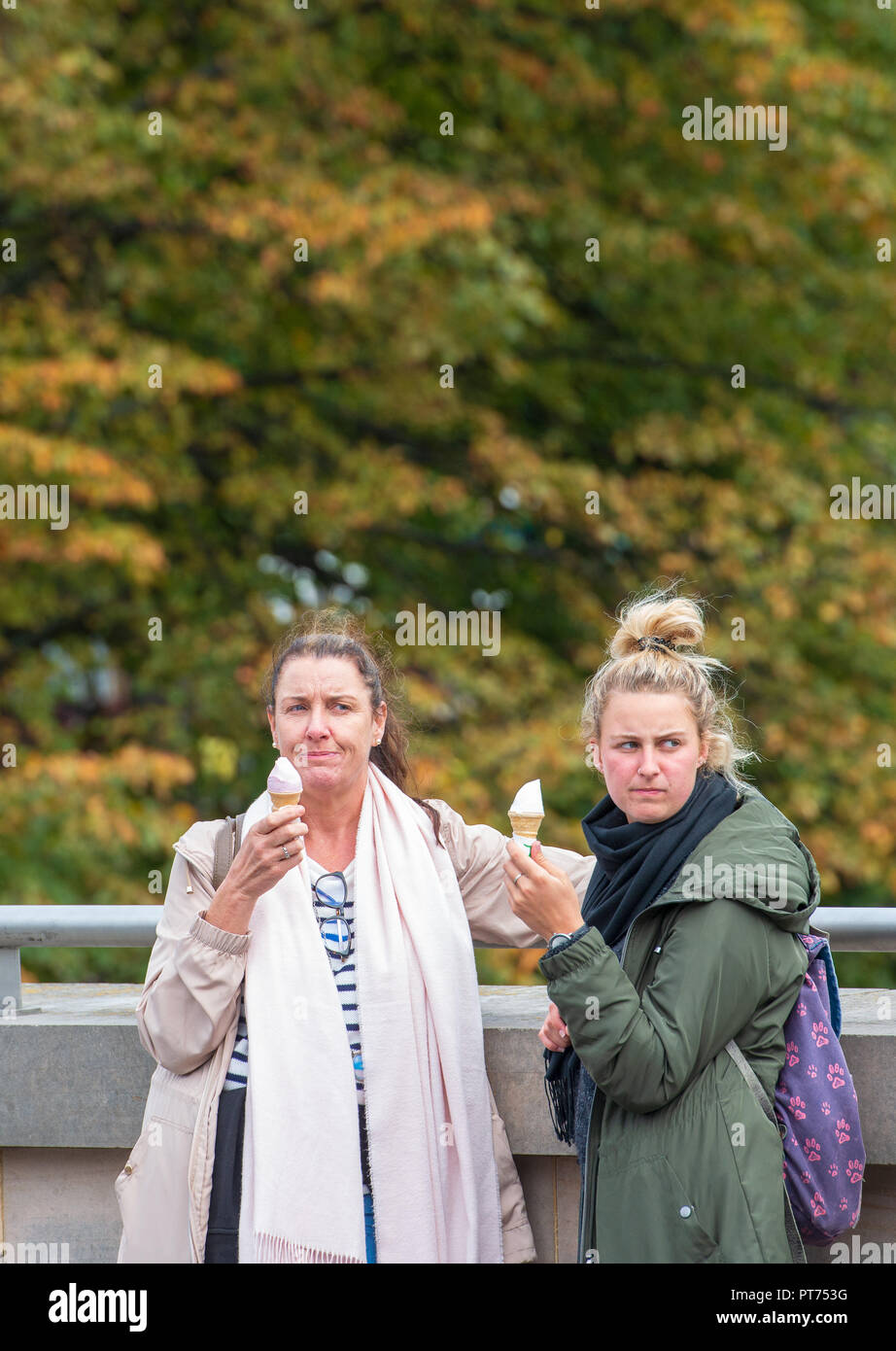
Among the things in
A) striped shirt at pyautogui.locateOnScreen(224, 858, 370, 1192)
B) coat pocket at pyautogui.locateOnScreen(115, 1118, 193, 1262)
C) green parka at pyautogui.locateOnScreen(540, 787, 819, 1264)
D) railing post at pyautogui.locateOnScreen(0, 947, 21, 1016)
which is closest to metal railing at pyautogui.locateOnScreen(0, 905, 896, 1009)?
railing post at pyautogui.locateOnScreen(0, 947, 21, 1016)

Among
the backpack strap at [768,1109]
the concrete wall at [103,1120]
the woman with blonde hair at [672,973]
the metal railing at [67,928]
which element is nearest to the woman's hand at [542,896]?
the woman with blonde hair at [672,973]

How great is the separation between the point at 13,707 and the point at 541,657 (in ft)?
→ 10.8

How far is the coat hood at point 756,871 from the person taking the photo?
2555mm

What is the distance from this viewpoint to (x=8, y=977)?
3.50 m

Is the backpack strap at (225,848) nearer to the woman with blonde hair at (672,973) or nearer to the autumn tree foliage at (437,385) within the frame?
the woman with blonde hair at (672,973)

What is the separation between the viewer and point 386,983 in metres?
2.94

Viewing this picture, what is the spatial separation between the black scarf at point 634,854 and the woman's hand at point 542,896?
92mm

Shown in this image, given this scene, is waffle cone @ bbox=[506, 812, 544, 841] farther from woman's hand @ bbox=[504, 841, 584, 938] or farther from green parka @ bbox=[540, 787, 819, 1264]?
green parka @ bbox=[540, 787, 819, 1264]

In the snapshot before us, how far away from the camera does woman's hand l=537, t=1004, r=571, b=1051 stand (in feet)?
9.15

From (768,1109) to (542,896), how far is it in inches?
20.9

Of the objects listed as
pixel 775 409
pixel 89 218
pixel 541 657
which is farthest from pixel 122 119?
pixel 775 409

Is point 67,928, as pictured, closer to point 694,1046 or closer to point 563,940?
A: point 563,940

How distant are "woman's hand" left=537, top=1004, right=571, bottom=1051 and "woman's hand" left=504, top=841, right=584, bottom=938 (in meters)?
0.21

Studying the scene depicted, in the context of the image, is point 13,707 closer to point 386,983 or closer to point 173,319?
point 173,319
